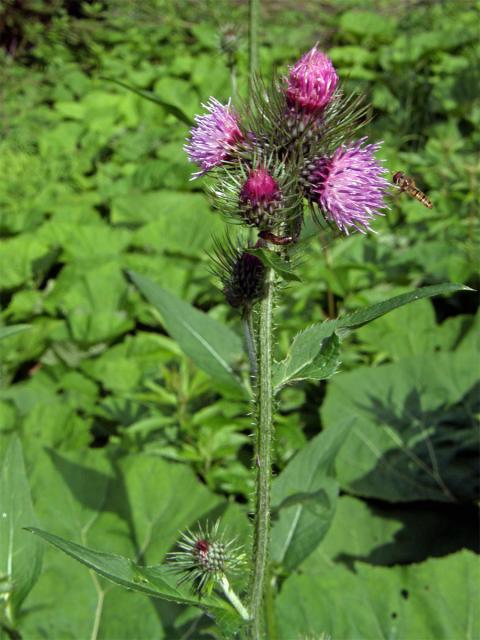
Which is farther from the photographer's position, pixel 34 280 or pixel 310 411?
pixel 34 280

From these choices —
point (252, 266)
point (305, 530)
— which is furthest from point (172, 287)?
point (252, 266)

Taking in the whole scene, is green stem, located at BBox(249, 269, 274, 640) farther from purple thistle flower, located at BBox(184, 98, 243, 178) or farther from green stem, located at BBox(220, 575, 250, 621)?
purple thistle flower, located at BBox(184, 98, 243, 178)

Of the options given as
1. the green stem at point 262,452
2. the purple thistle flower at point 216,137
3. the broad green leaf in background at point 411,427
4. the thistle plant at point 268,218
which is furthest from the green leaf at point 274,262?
the broad green leaf in background at point 411,427

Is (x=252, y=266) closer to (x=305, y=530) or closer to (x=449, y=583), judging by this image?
(x=305, y=530)

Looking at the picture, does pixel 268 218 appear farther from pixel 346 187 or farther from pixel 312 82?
pixel 312 82

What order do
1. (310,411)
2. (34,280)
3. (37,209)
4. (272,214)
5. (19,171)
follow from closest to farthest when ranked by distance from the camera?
1. (272,214)
2. (310,411)
3. (34,280)
4. (37,209)
5. (19,171)

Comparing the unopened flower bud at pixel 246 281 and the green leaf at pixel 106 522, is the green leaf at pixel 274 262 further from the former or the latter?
the green leaf at pixel 106 522
